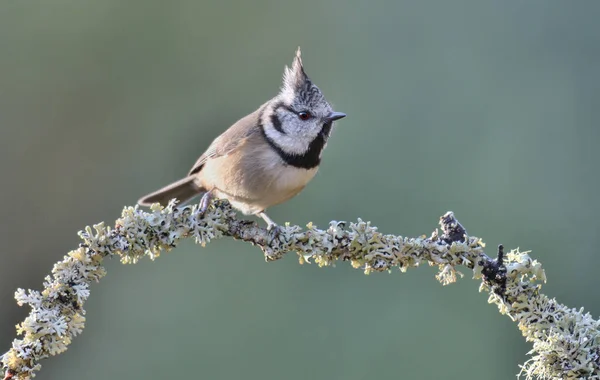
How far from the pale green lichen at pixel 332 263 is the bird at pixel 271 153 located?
39.0 inches

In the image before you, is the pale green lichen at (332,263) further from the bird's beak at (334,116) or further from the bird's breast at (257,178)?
the bird's beak at (334,116)

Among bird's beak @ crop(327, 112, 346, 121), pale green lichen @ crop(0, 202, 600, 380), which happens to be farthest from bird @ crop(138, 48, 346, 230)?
pale green lichen @ crop(0, 202, 600, 380)

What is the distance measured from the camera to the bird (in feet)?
11.4

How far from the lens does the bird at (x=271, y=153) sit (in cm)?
348

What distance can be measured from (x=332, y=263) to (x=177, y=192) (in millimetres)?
1815

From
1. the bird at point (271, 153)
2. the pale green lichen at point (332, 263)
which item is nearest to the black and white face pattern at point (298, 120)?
the bird at point (271, 153)

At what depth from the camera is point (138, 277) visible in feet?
19.6

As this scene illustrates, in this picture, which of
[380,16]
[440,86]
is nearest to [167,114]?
[380,16]

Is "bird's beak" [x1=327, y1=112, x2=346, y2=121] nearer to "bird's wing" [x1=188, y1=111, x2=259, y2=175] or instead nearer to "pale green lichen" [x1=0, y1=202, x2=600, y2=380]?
"bird's wing" [x1=188, y1=111, x2=259, y2=175]

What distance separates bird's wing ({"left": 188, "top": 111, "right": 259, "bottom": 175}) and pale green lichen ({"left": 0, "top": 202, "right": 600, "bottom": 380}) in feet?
4.06

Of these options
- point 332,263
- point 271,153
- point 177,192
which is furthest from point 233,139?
point 332,263

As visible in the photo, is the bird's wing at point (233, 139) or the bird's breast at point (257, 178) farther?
the bird's wing at point (233, 139)

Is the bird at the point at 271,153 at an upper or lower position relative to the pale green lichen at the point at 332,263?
upper

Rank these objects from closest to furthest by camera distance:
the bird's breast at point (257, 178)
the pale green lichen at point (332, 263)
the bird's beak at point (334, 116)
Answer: the pale green lichen at point (332, 263) < the bird's breast at point (257, 178) < the bird's beak at point (334, 116)
